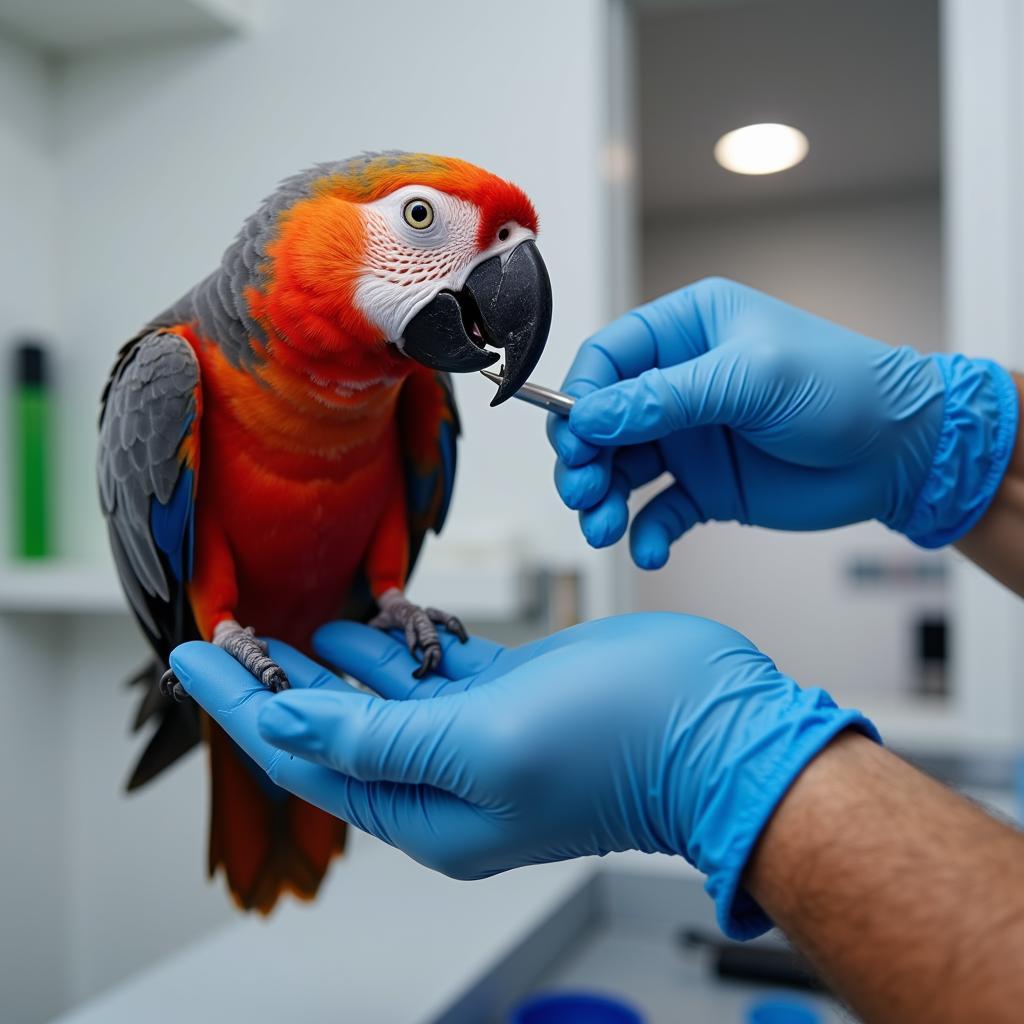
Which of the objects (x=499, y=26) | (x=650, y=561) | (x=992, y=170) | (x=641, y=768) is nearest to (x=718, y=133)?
(x=992, y=170)

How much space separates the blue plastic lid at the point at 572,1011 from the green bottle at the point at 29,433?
0.66 metres

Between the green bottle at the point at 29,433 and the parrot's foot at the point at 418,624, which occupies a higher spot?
the green bottle at the point at 29,433

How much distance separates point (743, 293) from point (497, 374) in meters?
0.23

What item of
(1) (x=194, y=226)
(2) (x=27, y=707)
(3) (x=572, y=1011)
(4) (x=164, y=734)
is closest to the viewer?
(4) (x=164, y=734)

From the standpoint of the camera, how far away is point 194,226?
0.65m

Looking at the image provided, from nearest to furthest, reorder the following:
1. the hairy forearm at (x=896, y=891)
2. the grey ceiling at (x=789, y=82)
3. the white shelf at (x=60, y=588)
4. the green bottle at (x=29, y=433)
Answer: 1. the hairy forearm at (x=896, y=891)
2. the green bottle at (x=29, y=433)
3. the white shelf at (x=60, y=588)
4. the grey ceiling at (x=789, y=82)

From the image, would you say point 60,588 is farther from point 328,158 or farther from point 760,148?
point 760,148

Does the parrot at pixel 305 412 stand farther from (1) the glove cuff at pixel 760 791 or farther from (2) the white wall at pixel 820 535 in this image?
(2) the white wall at pixel 820 535

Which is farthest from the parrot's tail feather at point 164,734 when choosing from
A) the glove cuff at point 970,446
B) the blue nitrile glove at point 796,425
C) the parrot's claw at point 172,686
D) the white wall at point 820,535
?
the white wall at point 820,535

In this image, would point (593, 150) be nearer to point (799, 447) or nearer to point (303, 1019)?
point (799, 447)

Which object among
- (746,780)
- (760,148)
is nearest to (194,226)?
(746,780)

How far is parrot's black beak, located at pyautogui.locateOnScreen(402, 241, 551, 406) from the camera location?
398 millimetres

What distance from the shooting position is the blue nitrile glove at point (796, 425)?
1.75 feet

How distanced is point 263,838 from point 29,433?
49cm
